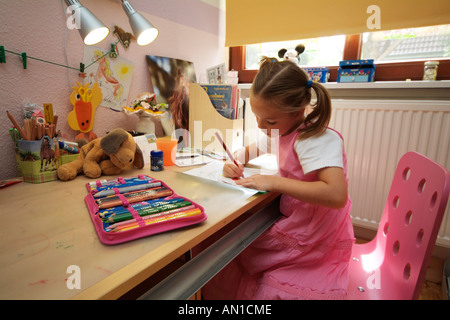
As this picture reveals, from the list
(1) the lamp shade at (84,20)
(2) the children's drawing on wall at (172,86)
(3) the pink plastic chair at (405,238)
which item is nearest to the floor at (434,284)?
(3) the pink plastic chair at (405,238)

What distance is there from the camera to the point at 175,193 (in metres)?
0.70

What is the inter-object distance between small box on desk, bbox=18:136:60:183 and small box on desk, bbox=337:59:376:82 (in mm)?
1454

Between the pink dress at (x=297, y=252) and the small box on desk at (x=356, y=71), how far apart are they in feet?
2.99

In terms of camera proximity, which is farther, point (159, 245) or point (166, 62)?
point (166, 62)

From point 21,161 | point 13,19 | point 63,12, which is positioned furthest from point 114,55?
point 21,161

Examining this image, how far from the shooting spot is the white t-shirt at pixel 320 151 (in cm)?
69

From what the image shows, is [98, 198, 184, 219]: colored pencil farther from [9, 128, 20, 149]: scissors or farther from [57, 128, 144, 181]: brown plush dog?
[9, 128, 20, 149]: scissors

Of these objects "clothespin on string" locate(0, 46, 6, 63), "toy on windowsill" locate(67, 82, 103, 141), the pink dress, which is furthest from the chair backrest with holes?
"clothespin on string" locate(0, 46, 6, 63)

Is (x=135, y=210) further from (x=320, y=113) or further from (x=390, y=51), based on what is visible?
(x=390, y=51)

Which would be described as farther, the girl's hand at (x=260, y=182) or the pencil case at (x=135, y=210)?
the girl's hand at (x=260, y=182)

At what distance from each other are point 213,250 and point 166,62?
104 cm

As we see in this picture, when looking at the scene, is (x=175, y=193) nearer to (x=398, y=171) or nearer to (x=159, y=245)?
(x=159, y=245)

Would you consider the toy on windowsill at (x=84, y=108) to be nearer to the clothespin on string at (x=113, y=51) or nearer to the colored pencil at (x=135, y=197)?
the clothespin on string at (x=113, y=51)

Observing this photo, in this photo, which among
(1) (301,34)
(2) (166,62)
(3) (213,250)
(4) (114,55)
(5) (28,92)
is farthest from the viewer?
(1) (301,34)
